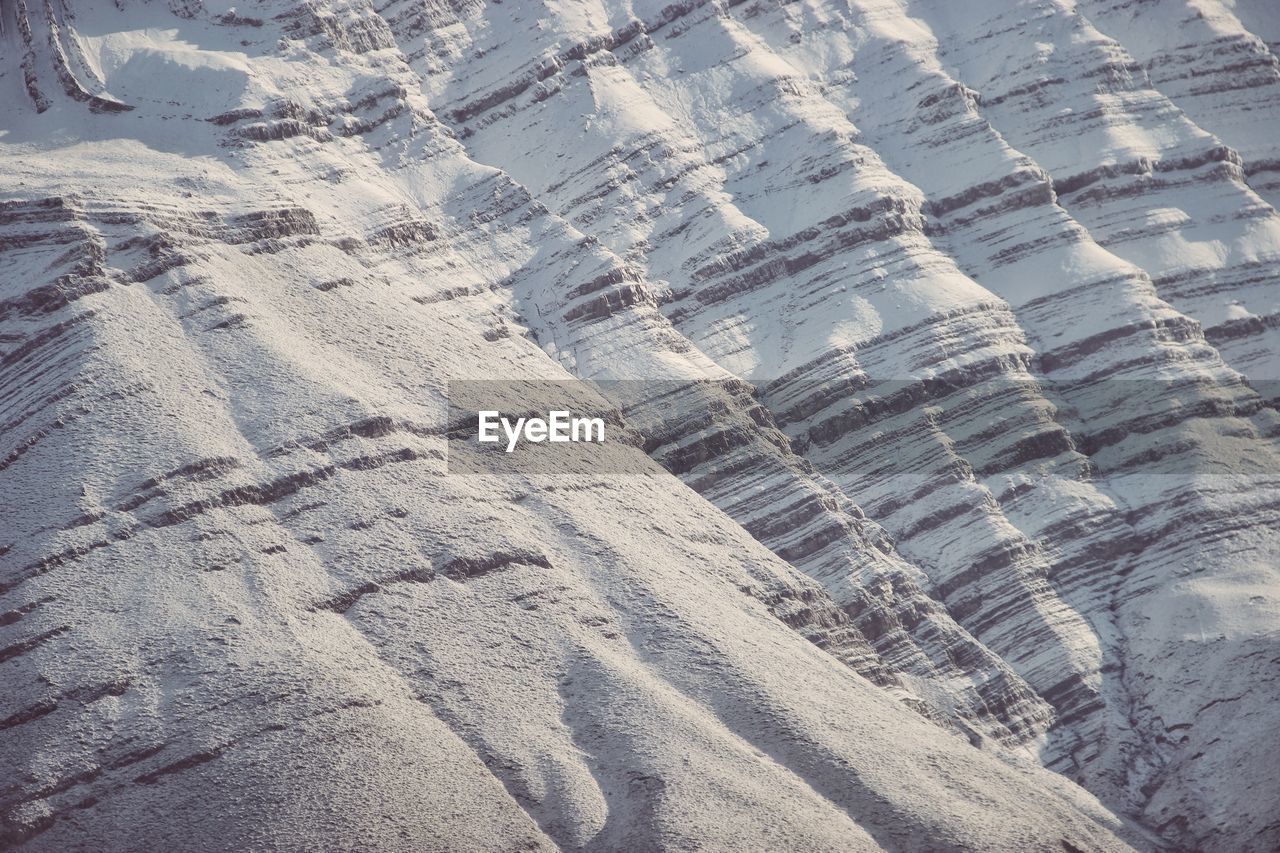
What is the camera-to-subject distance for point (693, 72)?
104 metres

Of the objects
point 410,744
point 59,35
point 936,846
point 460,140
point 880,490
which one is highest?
point 59,35

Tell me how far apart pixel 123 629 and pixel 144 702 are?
4.02 m

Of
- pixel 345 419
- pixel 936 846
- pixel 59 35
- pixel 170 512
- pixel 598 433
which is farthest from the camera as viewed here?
pixel 59 35

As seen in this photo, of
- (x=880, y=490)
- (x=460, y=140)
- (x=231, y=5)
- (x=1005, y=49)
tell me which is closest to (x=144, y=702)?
(x=880, y=490)

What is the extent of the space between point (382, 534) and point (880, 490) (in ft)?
94.7

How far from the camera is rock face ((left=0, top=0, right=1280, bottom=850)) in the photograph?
62.3m

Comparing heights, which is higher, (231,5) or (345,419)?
(231,5)

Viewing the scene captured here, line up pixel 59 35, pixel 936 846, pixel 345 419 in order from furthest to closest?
pixel 59 35 < pixel 345 419 < pixel 936 846

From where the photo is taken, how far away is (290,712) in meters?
61.5

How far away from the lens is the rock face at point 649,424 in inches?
2453

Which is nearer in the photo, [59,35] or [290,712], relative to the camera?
[290,712]

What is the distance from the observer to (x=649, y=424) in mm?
84812

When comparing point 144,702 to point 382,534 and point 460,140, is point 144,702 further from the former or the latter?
point 460,140

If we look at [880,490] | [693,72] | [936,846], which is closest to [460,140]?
[693,72]
